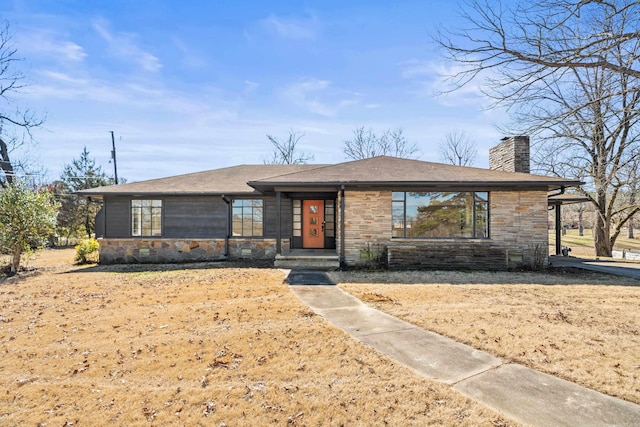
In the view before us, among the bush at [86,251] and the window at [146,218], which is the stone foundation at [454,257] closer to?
the window at [146,218]

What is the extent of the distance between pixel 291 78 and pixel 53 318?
11.9 metres

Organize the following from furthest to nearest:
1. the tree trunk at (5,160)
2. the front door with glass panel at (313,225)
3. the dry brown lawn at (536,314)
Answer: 1. the tree trunk at (5,160)
2. the front door with glass panel at (313,225)
3. the dry brown lawn at (536,314)

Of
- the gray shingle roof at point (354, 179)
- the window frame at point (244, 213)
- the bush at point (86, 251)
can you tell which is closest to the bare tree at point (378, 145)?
the gray shingle roof at point (354, 179)

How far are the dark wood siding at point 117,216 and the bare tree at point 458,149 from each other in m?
28.2

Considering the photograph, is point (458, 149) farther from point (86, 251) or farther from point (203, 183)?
point (86, 251)

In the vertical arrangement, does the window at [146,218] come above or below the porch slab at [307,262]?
above

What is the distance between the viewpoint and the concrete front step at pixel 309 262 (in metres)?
9.95

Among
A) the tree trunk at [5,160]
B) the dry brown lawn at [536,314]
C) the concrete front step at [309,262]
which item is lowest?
the dry brown lawn at [536,314]

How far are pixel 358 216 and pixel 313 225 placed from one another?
269 cm

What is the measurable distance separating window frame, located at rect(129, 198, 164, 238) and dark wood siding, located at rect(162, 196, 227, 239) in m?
0.19

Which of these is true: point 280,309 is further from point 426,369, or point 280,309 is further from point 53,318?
point 53,318

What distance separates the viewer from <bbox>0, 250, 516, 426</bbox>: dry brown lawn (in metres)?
2.57

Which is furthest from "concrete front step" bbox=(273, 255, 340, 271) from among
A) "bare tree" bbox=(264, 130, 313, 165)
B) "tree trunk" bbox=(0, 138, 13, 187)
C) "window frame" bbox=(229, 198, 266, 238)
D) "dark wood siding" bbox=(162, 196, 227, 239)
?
"bare tree" bbox=(264, 130, 313, 165)

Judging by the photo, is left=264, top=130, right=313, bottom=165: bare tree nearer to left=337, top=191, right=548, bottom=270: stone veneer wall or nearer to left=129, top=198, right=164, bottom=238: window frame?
left=129, top=198, right=164, bottom=238: window frame
